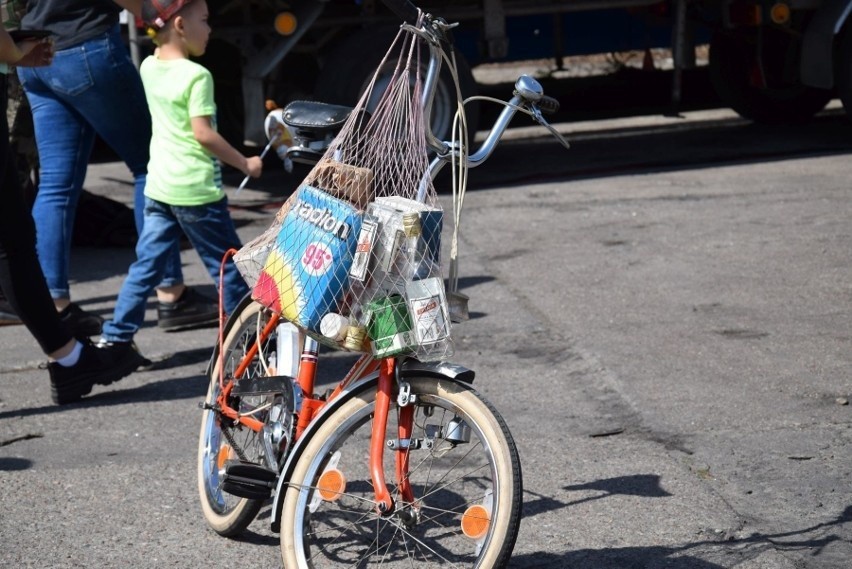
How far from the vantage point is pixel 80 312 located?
6082 millimetres

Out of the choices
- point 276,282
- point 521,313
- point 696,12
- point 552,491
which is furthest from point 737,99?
point 276,282

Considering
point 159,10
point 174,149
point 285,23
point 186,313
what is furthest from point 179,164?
point 285,23

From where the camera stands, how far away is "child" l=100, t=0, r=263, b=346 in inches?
198

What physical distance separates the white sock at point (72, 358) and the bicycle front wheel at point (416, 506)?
164 centimetres

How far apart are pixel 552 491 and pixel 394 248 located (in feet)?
4.48

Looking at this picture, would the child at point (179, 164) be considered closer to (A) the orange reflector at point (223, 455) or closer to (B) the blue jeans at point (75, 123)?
(B) the blue jeans at point (75, 123)

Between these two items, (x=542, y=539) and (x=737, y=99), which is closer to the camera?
(x=542, y=539)

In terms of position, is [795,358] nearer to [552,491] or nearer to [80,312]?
[552,491]

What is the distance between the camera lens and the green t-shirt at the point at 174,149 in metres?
5.14

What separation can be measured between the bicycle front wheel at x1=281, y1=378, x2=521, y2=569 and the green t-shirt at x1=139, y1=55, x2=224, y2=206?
1.91 metres

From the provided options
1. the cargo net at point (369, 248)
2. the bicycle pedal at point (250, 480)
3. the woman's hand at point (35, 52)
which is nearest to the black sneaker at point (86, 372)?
the woman's hand at point (35, 52)

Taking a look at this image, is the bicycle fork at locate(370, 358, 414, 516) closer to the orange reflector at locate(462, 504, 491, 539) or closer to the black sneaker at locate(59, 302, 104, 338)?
the orange reflector at locate(462, 504, 491, 539)

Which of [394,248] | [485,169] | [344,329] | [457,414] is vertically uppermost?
[394,248]

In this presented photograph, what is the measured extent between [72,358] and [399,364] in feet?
7.55
